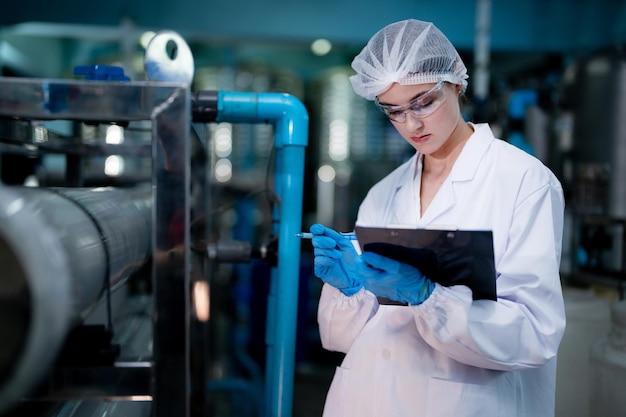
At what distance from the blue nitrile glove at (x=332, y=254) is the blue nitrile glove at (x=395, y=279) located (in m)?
0.05

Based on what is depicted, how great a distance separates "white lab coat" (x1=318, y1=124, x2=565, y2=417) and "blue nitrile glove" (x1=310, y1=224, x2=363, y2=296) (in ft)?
0.40

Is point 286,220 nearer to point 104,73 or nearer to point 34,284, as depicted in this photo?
point 104,73

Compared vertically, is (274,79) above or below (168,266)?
above

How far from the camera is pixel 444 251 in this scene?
78 centimetres

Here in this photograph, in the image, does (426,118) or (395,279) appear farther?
(426,118)

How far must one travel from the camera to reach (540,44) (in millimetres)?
2979

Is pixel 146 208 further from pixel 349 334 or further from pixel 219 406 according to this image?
pixel 219 406

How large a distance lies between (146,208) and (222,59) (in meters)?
3.17

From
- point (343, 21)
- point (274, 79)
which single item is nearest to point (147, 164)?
point (274, 79)

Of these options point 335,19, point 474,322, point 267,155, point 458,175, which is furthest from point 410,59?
point 335,19

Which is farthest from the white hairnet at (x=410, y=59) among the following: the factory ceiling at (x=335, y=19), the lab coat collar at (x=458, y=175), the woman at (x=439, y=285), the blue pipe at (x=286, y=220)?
the factory ceiling at (x=335, y=19)

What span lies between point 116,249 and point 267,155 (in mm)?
1334

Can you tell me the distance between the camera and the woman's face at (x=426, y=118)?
97 centimetres

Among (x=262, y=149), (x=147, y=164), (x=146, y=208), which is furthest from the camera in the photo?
(x=262, y=149)
